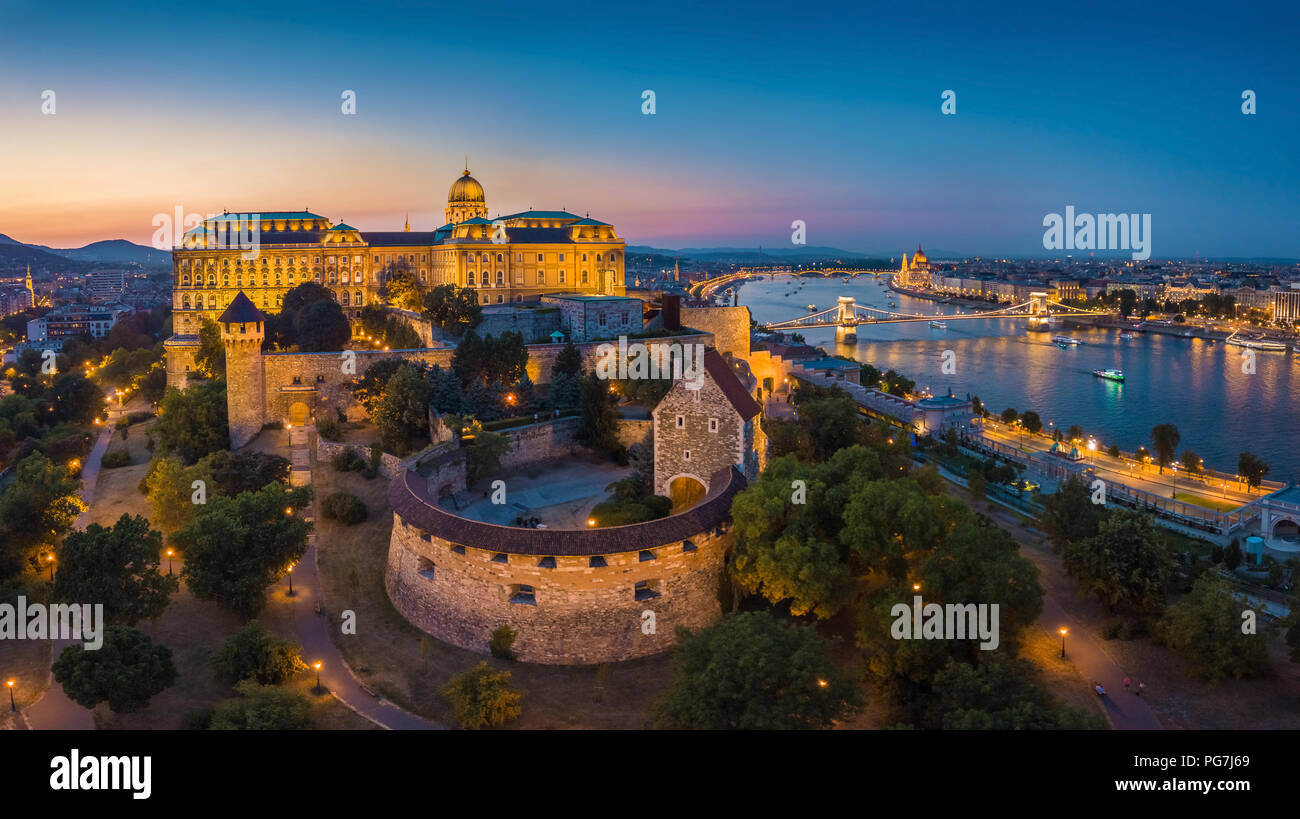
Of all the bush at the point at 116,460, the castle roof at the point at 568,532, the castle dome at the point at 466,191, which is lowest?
the bush at the point at 116,460

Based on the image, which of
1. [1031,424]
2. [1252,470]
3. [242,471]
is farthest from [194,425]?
[1252,470]

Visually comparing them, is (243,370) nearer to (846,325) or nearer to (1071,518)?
(1071,518)

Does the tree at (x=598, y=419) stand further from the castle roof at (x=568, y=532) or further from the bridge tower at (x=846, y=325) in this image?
the bridge tower at (x=846, y=325)

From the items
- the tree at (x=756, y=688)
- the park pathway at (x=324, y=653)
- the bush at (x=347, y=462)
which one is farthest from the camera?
the bush at (x=347, y=462)

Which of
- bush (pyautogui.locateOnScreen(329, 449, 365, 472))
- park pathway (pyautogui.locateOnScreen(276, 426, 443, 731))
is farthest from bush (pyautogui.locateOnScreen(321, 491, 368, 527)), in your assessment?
bush (pyautogui.locateOnScreen(329, 449, 365, 472))

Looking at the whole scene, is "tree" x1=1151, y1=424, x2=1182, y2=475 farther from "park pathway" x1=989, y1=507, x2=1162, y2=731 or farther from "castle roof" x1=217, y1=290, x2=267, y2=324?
"castle roof" x1=217, y1=290, x2=267, y2=324

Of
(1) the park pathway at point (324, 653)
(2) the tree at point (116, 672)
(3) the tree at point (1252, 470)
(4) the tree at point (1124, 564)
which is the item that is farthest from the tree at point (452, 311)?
(3) the tree at point (1252, 470)
